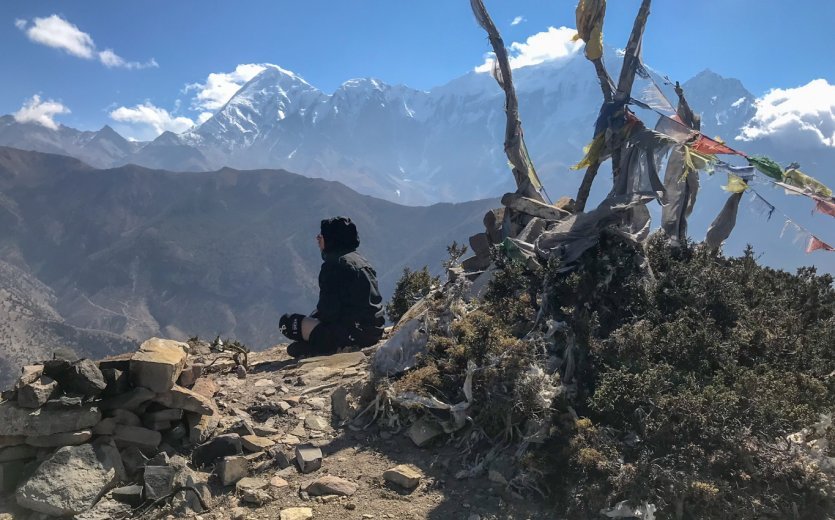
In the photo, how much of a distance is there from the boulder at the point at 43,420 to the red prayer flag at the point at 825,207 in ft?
32.1

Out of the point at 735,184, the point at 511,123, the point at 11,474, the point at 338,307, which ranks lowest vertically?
the point at 11,474

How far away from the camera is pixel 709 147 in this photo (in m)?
8.40

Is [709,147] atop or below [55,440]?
atop

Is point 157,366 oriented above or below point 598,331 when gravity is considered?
below

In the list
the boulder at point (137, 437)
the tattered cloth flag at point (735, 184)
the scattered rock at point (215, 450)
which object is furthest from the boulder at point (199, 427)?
the tattered cloth flag at point (735, 184)

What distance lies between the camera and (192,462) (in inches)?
189

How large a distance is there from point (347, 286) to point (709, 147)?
226 inches

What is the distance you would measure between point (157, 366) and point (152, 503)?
3.74 ft

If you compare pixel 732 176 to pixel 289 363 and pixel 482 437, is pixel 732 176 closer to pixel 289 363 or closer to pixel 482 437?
pixel 482 437

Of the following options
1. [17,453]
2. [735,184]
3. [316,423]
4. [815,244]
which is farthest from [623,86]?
[17,453]

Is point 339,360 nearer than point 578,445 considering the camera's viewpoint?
No

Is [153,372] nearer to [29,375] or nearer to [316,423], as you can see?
[29,375]

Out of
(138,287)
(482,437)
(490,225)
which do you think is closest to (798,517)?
(482,437)

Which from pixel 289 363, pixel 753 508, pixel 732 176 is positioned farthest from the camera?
pixel 732 176
